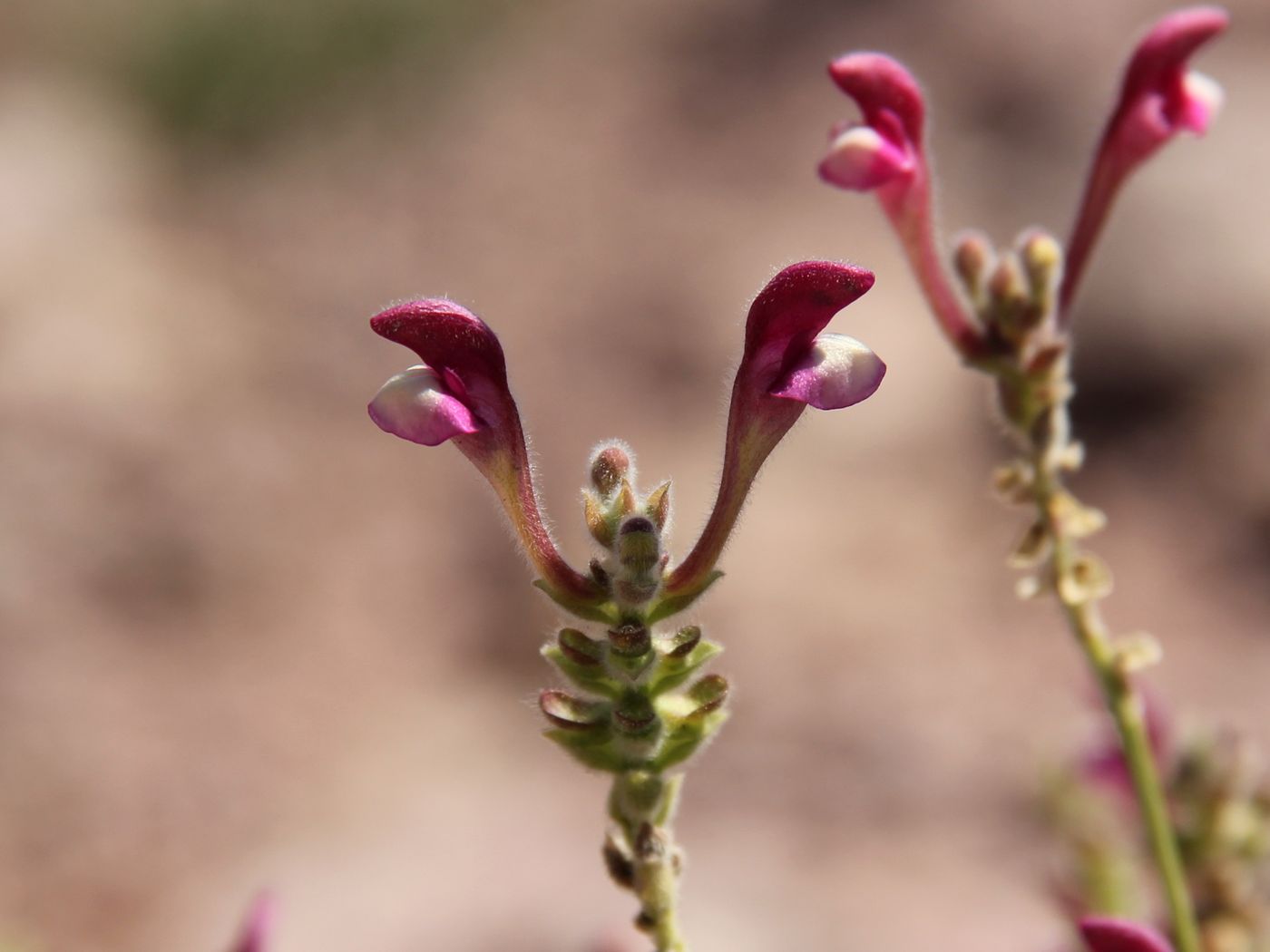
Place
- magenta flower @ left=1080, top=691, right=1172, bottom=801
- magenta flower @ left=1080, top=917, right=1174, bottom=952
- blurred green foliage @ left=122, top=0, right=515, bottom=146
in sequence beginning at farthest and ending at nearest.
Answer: blurred green foliage @ left=122, top=0, right=515, bottom=146 → magenta flower @ left=1080, top=691, right=1172, bottom=801 → magenta flower @ left=1080, top=917, right=1174, bottom=952

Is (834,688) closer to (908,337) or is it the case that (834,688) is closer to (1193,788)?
(908,337)

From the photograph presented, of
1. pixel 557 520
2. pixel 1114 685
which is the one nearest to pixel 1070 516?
pixel 1114 685

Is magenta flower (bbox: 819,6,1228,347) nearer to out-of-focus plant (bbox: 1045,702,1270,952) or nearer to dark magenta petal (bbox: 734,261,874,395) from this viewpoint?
dark magenta petal (bbox: 734,261,874,395)

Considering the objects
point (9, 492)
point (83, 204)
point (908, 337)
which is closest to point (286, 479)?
point (9, 492)

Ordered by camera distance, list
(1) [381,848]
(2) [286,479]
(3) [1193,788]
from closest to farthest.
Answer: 1. (3) [1193,788]
2. (1) [381,848]
3. (2) [286,479]

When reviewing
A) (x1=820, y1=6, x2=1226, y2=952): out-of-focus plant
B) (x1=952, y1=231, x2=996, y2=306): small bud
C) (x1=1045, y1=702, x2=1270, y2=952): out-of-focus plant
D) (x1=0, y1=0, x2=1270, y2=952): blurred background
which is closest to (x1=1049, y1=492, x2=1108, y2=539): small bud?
(x1=820, y1=6, x2=1226, y2=952): out-of-focus plant

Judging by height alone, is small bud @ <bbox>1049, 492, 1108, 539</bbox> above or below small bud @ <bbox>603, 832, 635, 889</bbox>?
above

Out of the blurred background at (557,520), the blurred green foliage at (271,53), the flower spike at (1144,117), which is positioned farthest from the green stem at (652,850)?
the blurred green foliage at (271,53)

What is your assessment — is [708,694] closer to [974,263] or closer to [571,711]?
[571,711]
